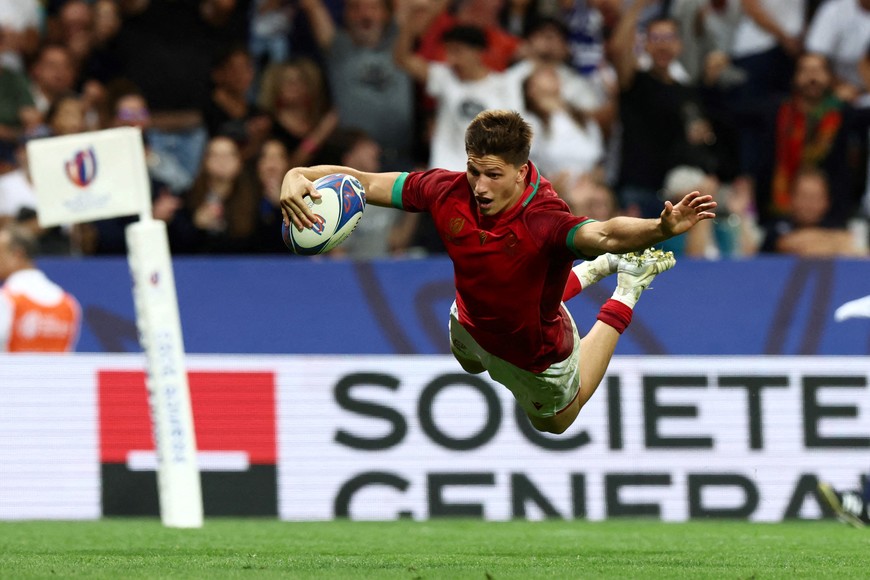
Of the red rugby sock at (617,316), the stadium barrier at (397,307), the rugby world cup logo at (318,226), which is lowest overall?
the stadium barrier at (397,307)

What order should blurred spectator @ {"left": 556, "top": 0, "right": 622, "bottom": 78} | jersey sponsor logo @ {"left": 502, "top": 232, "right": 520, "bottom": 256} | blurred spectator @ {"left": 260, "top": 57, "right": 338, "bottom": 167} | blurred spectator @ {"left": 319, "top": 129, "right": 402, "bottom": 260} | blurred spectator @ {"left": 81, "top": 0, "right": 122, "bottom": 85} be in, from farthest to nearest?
blurred spectator @ {"left": 556, "top": 0, "right": 622, "bottom": 78}, blurred spectator @ {"left": 81, "top": 0, "right": 122, "bottom": 85}, blurred spectator @ {"left": 260, "top": 57, "right": 338, "bottom": 167}, blurred spectator @ {"left": 319, "top": 129, "right": 402, "bottom": 260}, jersey sponsor logo @ {"left": 502, "top": 232, "right": 520, "bottom": 256}

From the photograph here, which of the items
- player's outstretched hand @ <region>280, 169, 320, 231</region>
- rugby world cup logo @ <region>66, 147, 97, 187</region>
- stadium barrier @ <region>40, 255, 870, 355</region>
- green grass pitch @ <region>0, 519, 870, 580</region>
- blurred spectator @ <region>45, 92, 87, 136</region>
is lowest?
green grass pitch @ <region>0, 519, 870, 580</region>

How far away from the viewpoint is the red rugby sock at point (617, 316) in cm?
976

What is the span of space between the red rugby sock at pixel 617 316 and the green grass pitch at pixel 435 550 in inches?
54.8

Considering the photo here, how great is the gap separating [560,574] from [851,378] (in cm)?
577

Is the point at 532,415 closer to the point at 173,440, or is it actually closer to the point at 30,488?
the point at 173,440

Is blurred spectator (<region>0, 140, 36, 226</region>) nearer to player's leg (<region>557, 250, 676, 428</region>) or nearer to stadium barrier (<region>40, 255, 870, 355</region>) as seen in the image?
stadium barrier (<region>40, 255, 870, 355</region>)

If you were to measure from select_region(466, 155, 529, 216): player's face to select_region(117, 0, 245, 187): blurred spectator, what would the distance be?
6.93 m

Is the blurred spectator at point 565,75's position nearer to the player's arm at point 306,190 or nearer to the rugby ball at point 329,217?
the player's arm at point 306,190

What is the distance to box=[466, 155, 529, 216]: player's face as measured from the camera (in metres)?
8.16

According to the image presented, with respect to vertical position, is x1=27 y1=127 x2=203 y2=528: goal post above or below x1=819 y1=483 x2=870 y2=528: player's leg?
above

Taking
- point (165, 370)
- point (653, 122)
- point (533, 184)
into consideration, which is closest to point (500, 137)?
point (533, 184)

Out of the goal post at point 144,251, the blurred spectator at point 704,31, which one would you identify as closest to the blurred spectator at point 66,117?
the goal post at point 144,251

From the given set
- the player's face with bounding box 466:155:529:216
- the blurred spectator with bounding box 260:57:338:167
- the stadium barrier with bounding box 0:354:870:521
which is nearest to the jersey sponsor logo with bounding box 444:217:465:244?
the player's face with bounding box 466:155:529:216
